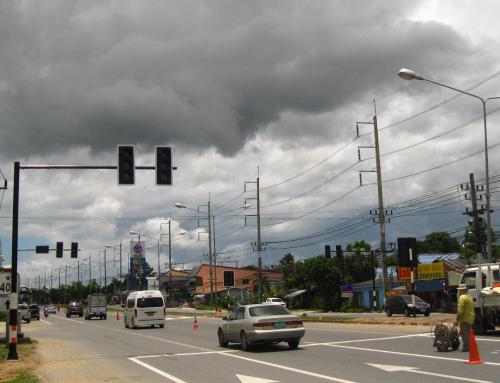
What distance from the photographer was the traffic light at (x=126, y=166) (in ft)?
64.7

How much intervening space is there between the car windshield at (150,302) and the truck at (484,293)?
1983 centimetres

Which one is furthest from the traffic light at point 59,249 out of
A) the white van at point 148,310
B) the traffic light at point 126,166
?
the traffic light at point 126,166

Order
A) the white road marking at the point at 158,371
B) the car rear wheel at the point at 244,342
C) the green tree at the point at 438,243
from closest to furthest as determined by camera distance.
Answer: the white road marking at the point at 158,371
the car rear wheel at the point at 244,342
the green tree at the point at 438,243

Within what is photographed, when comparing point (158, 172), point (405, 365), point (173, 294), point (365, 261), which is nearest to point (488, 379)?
point (405, 365)

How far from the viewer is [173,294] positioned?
4980 inches

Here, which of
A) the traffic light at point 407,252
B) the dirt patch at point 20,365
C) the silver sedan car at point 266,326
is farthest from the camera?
the traffic light at point 407,252

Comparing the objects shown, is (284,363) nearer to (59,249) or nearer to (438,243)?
(59,249)

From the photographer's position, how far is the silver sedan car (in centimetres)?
1891

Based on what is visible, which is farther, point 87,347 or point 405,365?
point 87,347

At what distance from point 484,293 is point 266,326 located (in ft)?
26.1

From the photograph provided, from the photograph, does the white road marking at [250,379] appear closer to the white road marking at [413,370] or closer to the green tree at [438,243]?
the white road marking at [413,370]

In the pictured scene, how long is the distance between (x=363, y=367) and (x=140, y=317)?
2565 cm

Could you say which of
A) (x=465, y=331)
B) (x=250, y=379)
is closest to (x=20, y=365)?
(x=250, y=379)

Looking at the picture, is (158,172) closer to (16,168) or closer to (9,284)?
(16,168)
